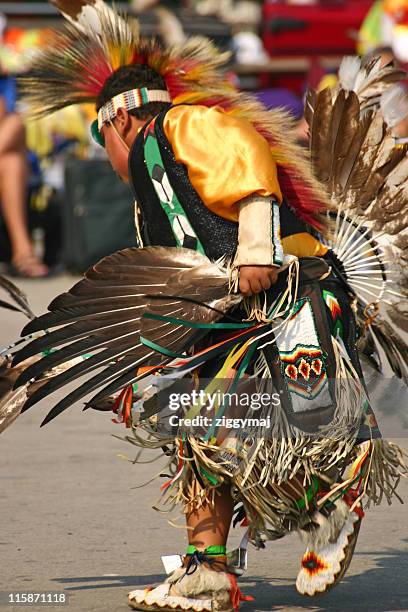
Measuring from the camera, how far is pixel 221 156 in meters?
3.62

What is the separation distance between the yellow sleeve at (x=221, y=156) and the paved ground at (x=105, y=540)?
118cm

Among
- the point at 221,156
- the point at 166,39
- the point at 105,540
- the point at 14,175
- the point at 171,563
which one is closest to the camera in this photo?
the point at 221,156

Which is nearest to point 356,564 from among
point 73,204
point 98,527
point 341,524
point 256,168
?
point 341,524

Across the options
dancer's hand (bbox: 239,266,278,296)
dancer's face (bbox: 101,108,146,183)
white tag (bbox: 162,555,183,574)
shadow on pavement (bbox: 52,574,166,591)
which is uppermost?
dancer's face (bbox: 101,108,146,183)

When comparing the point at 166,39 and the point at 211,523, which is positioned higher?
the point at 166,39

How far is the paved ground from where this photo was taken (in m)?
4.01

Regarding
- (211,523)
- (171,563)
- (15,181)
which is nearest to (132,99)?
(211,523)

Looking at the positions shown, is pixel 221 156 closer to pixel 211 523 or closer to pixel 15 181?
pixel 211 523

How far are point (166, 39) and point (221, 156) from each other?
4246 mm

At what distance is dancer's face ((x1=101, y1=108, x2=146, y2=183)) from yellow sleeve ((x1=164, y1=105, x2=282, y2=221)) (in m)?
0.30

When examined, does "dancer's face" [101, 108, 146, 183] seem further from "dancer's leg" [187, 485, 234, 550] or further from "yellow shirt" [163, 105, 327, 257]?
"dancer's leg" [187, 485, 234, 550]

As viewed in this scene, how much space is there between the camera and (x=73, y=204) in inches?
459

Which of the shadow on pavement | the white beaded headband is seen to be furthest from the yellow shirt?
the shadow on pavement

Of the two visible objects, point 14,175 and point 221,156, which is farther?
point 14,175
